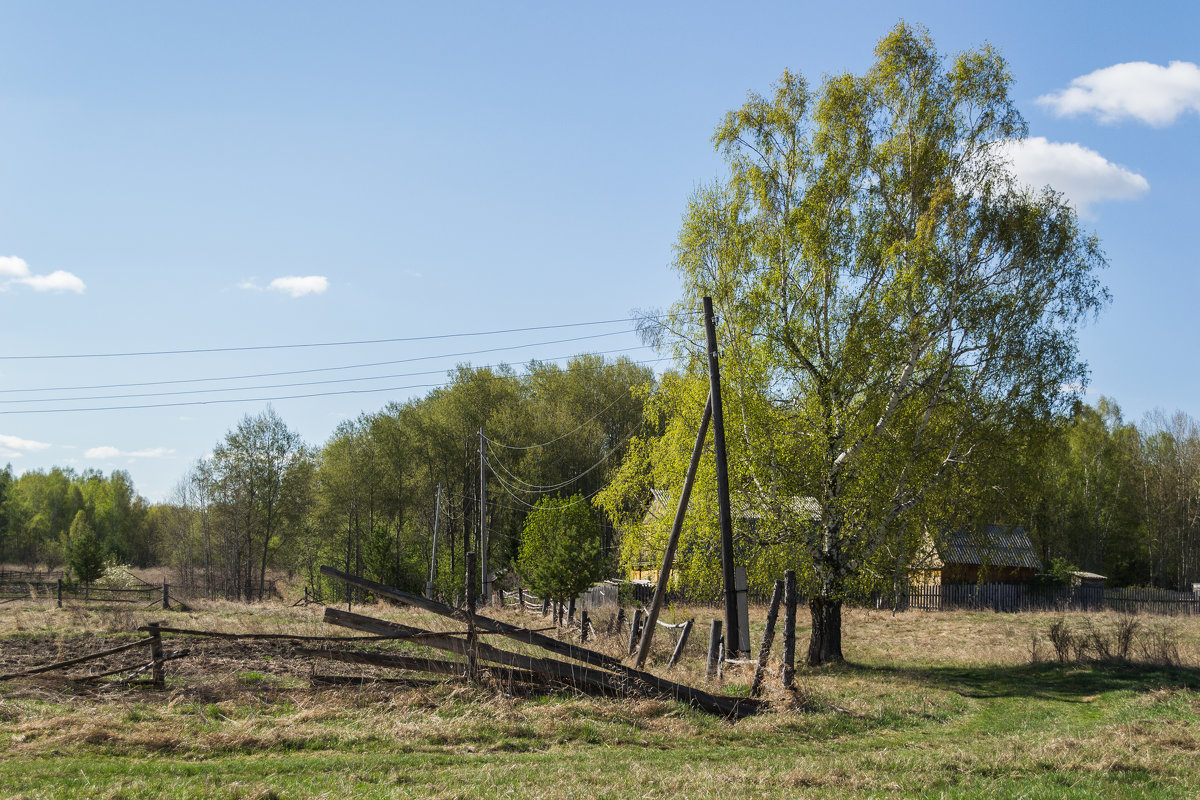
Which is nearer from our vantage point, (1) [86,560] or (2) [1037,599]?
(2) [1037,599]

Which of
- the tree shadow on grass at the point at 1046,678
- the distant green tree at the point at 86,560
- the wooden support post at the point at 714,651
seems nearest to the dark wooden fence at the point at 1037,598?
the tree shadow on grass at the point at 1046,678

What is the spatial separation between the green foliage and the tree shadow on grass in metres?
13.3

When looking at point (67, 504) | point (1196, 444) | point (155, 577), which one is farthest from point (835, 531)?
point (67, 504)

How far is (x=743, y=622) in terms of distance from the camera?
1897 cm

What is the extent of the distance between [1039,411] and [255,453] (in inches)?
1936

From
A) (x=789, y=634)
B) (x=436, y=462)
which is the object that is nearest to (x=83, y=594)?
(x=436, y=462)

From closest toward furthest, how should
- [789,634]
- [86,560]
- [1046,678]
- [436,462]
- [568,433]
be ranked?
[789,634]
[1046,678]
[86,560]
[568,433]
[436,462]

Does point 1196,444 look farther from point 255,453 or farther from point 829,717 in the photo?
point 255,453

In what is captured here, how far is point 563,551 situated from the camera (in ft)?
103

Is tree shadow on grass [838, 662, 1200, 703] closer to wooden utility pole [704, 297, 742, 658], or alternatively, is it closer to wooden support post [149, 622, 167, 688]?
wooden utility pole [704, 297, 742, 658]

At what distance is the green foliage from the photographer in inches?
1234

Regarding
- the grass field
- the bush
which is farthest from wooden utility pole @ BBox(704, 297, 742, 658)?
the bush

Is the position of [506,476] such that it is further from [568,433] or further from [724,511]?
[724,511]

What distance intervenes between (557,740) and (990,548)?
14646 millimetres
